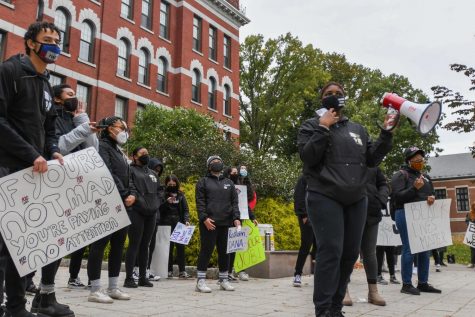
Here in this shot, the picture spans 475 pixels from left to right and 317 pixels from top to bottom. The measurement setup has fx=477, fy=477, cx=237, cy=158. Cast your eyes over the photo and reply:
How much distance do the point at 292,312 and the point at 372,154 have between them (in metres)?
2.15

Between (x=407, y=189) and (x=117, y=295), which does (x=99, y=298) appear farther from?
(x=407, y=189)

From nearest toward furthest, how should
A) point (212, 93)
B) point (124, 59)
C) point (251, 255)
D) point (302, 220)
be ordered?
1. point (302, 220)
2. point (251, 255)
3. point (124, 59)
4. point (212, 93)

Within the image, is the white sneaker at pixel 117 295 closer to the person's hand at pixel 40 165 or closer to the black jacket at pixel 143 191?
the black jacket at pixel 143 191

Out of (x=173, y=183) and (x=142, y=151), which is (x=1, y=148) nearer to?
(x=142, y=151)

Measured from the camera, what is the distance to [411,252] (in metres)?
7.32

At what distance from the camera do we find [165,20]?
31.0 metres

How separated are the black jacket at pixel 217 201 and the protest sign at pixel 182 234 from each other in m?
1.46

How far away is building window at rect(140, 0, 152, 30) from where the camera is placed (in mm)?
29359

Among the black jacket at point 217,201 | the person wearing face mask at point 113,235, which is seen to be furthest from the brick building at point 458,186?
the person wearing face mask at point 113,235

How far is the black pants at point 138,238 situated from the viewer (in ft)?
22.6

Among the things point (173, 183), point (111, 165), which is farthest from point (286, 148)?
point (111, 165)

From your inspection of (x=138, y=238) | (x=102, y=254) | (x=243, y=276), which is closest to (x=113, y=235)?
(x=102, y=254)

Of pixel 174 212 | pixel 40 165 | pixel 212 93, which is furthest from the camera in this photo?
pixel 212 93

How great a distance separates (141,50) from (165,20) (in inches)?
133
